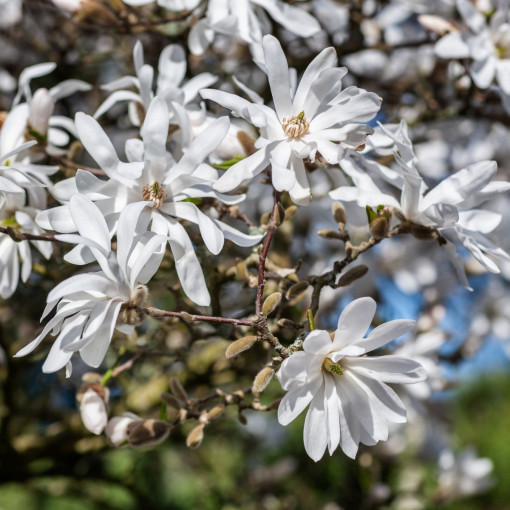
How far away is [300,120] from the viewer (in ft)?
1.93

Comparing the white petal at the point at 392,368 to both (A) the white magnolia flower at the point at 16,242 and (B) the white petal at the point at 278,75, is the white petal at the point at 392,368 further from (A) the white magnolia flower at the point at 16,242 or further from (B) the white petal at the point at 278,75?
(A) the white magnolia flower at the point at 16,242

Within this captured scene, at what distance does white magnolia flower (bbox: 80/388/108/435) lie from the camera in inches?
26.4

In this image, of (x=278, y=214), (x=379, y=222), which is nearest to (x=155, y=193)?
(x=278, y=214)

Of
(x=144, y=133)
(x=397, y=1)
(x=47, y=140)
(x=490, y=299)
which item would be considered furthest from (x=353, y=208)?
(x=490, y=299)

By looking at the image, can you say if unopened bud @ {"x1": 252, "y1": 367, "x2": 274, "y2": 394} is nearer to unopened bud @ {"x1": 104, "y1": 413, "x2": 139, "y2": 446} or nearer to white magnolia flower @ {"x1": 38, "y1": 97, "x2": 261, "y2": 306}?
white magnolia flower @ {"x1": 38, "y1": 97, "x2": 261, "y2": 306}

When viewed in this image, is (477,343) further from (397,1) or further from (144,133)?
(144,133)

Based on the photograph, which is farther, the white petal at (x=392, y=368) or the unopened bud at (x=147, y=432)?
the unopened bud at (x=147, y=432)

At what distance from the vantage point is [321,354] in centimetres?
53

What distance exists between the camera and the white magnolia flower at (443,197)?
0.61 m

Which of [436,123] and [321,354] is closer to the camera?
[321,354]

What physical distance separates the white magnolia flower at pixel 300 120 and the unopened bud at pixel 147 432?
272 mm

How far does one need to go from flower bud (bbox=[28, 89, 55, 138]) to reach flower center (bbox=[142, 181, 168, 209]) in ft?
0.71

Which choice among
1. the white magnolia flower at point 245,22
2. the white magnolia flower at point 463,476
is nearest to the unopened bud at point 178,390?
the white magnolia flower at point 245,22

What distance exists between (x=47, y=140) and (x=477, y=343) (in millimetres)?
896
